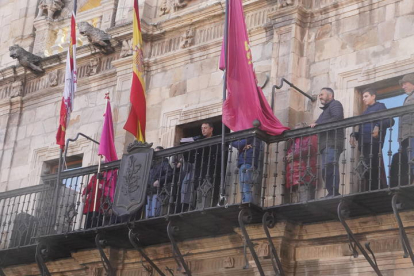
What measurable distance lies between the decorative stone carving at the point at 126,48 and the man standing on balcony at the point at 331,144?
14.7ft

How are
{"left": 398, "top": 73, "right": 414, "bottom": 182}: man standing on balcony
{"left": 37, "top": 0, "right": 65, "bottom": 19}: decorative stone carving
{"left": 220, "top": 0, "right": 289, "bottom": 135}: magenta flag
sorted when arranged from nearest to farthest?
{"left": 398, "top": 73, "right": 414, "bottom": 182}: man standing on balcony
{"left": 220, "top": 0, "right": 289, "bottom": 135}: magenta flag
{"left": 37, "top": 0, "right": 65, "bottom": 19}: decorative stone carving

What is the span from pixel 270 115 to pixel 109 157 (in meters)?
3.08

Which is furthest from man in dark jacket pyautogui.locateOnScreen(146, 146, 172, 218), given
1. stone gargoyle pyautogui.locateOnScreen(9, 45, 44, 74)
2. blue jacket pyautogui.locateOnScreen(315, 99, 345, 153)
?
stone gargoyle pyautogui.locateOnScreen(9, 45, 44, 74)

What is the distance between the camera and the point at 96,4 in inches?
733

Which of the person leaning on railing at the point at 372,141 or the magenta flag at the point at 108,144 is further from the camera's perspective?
the magenta flag at the point at 108,144

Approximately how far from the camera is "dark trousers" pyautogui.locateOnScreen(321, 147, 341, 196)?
41.5 ft

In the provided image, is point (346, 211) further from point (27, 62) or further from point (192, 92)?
point (27, 62)

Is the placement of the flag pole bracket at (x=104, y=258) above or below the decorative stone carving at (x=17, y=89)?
below

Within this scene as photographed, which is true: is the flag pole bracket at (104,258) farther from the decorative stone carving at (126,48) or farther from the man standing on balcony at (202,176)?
the decorative stone carving at (126,48)

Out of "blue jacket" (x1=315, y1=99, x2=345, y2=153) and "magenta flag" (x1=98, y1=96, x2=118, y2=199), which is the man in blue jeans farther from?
"magenta flag" (x1=98, y1=96, x2=118, y2=199)

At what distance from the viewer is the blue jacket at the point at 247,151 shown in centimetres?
1323

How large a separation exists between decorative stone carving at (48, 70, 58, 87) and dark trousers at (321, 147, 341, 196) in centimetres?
657

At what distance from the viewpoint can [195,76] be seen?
16.0 metres

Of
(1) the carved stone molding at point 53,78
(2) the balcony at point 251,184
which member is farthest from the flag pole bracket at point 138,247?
(1) the carved stone molding at point 53,78
